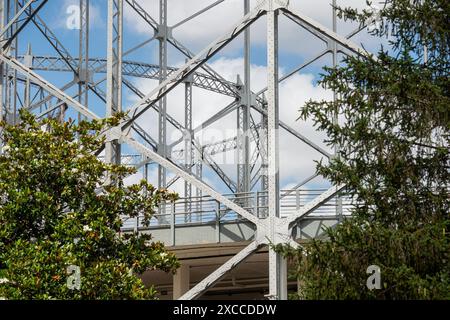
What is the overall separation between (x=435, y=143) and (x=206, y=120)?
85.4 feet

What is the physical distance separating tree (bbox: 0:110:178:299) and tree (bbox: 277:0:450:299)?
5.20 metres

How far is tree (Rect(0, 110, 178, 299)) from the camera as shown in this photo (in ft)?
84.3

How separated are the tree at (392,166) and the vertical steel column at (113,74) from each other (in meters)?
12.7

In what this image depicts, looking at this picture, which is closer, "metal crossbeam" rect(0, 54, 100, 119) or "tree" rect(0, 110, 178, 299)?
"tree" rect(0, 110, 178, 299)

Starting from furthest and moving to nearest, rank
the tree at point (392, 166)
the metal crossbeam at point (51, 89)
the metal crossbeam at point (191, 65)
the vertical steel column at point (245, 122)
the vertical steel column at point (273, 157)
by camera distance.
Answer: the vertical steel column at point (245, 122) < the metal crossbeam at point (51, 89) < the metal crossbeam at point (191, 65) < the vertical steel column at point (273, 157) < the tree at point (392, 166)

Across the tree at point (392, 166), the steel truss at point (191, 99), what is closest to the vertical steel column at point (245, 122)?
the steel truss at point (191, 99)

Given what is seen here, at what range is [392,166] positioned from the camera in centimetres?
2322

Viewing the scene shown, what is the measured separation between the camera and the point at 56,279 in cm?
2553

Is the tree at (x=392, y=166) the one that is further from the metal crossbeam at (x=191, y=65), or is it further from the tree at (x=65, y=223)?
the metal crossbeam at (x=191, y=65)

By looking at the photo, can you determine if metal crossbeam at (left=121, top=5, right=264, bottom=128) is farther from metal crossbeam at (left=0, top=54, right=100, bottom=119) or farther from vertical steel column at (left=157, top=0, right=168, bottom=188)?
vertical steel column at (left=157, top=0, right=168, bottom=188)

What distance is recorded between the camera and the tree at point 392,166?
2203 cm

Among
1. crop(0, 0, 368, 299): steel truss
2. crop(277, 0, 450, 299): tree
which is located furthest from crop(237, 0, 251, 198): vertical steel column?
crop(277, 0, 450, 299): tree

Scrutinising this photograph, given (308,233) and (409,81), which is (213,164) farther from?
(409,81)
